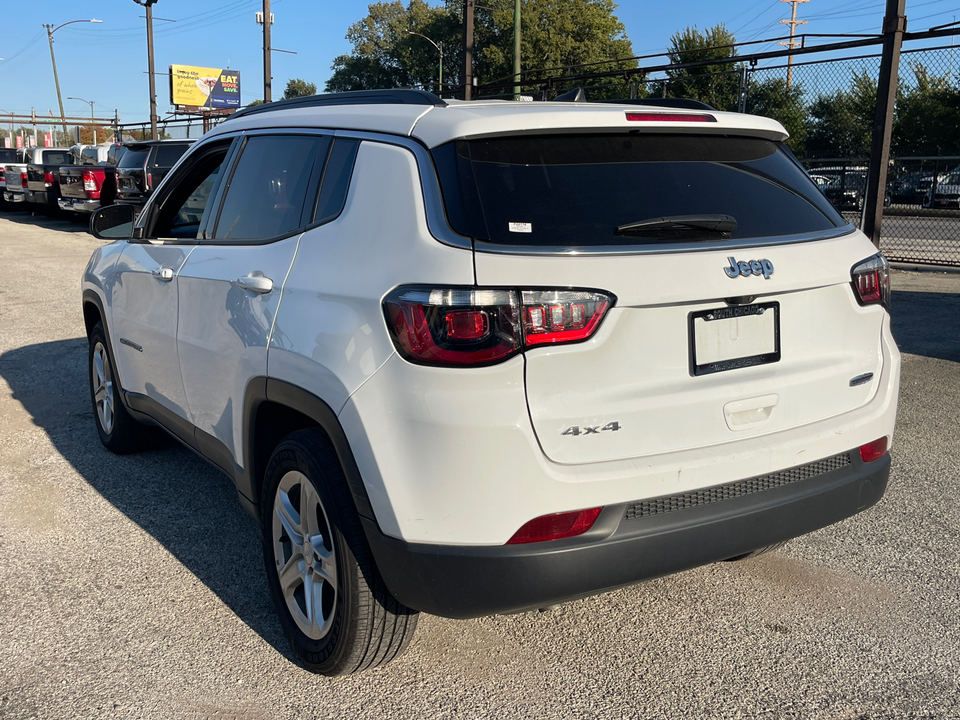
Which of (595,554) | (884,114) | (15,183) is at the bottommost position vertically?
(595,554)

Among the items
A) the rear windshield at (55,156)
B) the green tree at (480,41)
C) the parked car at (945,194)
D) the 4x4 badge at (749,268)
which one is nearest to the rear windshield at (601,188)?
the 4x4 badge at (749,268)

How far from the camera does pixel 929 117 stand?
27.3 meters

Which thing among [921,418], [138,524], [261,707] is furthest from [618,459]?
[921,418]

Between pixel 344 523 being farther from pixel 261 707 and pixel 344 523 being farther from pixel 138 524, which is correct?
pixel 138 524

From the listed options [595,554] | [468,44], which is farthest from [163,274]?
[468,44]

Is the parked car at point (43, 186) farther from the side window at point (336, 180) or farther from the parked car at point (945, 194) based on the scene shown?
the side window at point (336, 180)

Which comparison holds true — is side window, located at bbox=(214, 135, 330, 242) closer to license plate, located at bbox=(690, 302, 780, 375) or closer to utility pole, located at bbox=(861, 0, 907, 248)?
license plate, located at bbox=(690, 302, 780, 375)

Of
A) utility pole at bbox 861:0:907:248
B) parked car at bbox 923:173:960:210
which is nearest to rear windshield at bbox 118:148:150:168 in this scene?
utility pole at bbox 861:0:907:248

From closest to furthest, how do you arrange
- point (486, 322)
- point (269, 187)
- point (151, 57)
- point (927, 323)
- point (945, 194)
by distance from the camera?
1. point (486, 322)
2. point (269, 187)
3. point (927, 323)
4. point (945, 194)
5. point (151, 57)

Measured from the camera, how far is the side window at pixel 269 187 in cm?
313

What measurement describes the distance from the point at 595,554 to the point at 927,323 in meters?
7.73

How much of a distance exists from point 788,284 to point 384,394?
→ 48.1 inches

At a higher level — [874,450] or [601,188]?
[601,188]

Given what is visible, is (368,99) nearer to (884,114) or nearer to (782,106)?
(884,114)
